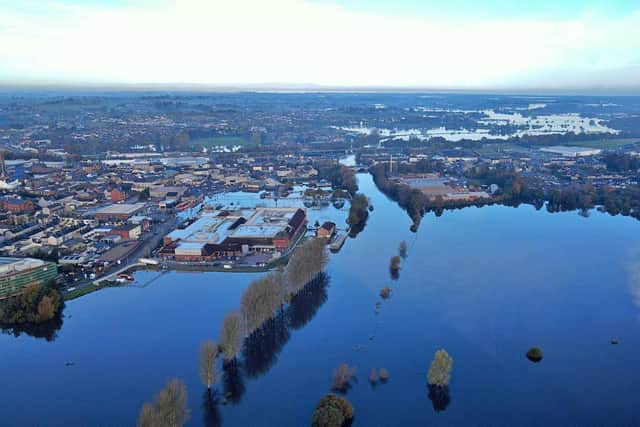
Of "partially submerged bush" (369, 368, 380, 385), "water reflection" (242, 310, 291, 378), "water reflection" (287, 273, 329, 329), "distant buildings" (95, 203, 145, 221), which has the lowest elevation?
"distant buildings" (95, 203, 145, 221)

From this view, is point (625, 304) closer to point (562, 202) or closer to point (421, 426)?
point (421, 426)

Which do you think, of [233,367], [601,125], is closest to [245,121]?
[601,125]

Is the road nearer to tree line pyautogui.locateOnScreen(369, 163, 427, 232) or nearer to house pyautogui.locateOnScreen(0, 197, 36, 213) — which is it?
house pyautogui.locateOnScreen(0, 197, 36, 213)

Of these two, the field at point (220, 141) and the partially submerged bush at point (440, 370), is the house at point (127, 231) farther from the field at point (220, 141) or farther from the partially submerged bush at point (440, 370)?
the field at point (220, 141)

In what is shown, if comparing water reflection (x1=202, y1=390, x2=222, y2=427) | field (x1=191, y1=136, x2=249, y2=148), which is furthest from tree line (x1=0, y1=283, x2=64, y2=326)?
field (x1=191, y1=136, x2=249, y2=148)

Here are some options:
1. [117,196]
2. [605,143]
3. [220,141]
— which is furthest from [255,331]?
[605,143]

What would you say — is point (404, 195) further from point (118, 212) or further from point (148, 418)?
point (148, 418)
